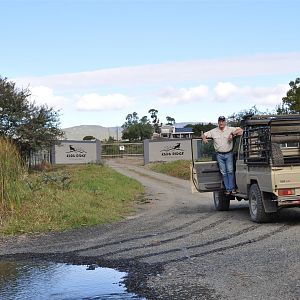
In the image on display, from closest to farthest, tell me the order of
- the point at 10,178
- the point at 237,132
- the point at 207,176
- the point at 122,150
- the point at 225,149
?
the point at 237,132 → the point at 10,178 → the point at 225,149 → the point at 207,176 → the point at 122,150

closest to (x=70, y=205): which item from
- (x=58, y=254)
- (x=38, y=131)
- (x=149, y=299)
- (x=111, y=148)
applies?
(x=58, y=254)

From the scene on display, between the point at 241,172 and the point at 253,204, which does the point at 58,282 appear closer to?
the point at 253,204

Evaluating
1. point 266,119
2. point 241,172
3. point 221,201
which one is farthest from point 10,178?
point 266,119

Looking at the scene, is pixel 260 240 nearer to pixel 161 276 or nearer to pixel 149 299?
pixel 161 276

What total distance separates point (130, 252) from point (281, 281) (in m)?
3.04

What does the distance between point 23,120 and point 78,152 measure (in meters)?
11.1

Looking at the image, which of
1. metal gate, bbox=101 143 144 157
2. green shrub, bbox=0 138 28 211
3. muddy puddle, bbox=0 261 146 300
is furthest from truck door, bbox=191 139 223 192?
metal gate, bbox=101 143 144 157

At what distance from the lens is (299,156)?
41.6ft

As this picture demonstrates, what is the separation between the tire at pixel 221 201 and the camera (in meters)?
14.3

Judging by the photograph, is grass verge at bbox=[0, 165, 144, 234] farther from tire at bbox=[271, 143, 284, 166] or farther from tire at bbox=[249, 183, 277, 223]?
tire at bbox=[271, 143, 284, 166]

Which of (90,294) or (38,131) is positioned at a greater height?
(38,131)

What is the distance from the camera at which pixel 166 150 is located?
44844 mm

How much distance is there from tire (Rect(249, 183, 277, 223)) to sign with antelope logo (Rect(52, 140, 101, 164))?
108 feet

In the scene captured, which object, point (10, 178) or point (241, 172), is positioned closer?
point (241, 172)
